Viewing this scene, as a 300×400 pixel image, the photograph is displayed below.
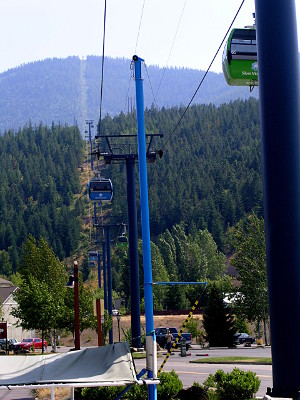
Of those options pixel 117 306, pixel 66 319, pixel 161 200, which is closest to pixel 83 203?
pixel 161 200

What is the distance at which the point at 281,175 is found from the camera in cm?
772

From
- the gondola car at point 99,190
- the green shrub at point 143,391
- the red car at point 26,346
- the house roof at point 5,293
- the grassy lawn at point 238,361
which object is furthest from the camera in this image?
the house roof at point 5,293

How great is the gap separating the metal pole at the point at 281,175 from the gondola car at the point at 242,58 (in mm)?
6902

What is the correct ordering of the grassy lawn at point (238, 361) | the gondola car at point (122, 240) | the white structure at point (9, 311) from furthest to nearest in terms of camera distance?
the white structure at point (9, 311), the gondola car at point (122, 240), the grassy lawn at point (238, 361)

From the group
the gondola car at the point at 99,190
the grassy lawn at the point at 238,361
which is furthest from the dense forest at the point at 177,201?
the grassy lawn at the point at 238,361

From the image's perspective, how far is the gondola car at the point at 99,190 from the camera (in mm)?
37562

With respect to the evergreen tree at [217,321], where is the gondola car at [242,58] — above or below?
above

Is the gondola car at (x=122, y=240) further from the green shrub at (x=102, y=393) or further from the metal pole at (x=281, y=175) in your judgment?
the metal pole at (x=281, y=175)

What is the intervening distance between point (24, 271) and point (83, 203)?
417 feet

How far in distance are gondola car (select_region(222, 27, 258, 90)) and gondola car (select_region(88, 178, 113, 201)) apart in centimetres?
2270

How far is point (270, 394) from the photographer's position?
7566 millimetres

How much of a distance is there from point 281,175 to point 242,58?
7.51m

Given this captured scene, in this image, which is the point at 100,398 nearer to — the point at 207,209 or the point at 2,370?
the point at 2,370

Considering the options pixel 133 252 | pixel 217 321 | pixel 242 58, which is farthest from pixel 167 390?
pixel 217 321
